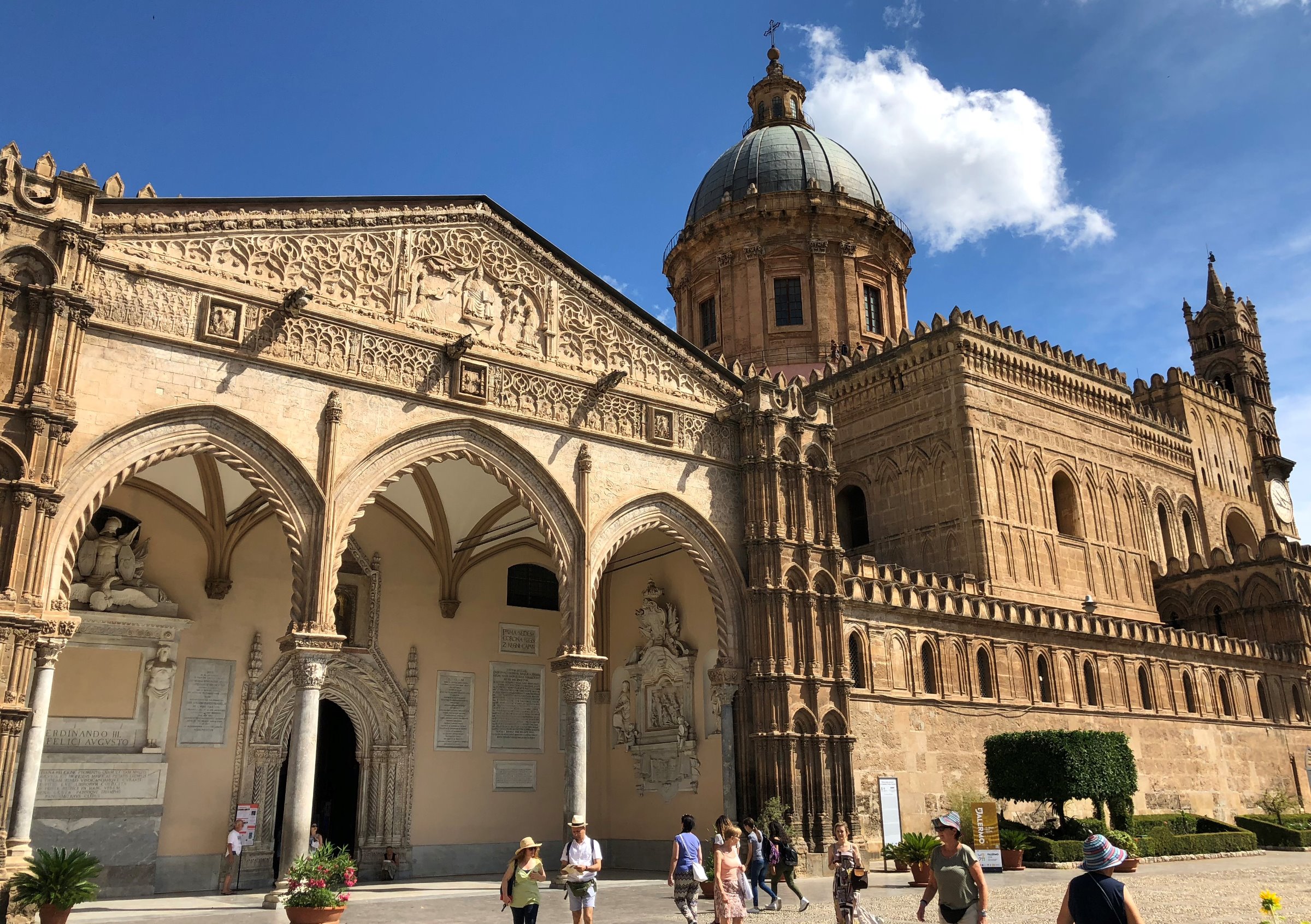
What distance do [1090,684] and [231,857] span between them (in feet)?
70.9

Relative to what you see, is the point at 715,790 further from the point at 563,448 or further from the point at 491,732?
the point at 563,448

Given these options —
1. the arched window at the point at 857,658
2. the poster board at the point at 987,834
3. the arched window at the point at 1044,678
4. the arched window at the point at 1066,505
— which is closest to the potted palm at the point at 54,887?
the poster board at the point at 987,834

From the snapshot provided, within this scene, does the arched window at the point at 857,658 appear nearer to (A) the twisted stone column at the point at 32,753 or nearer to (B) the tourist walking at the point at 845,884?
(B) the tourist walking at the point at 845,884

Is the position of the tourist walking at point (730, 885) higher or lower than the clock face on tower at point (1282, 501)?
lower

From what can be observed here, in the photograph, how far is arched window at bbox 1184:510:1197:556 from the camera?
125ft

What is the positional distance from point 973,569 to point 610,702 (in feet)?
36.1

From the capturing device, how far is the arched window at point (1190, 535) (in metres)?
38.0

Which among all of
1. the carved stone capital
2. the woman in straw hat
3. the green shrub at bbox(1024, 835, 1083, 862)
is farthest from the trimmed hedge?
the woman in straw hat

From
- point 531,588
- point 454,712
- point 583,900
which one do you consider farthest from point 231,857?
point 583,900

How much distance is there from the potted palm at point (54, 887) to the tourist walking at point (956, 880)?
31.1 ft

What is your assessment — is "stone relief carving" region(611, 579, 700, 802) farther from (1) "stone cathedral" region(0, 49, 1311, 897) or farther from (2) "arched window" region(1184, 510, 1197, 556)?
(2) "arched window" region(1184, 510, 1197, 556)

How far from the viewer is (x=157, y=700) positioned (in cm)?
1878

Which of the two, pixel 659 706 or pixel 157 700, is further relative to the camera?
pixel 659 706

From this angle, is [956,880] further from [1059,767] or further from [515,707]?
[515,707]
